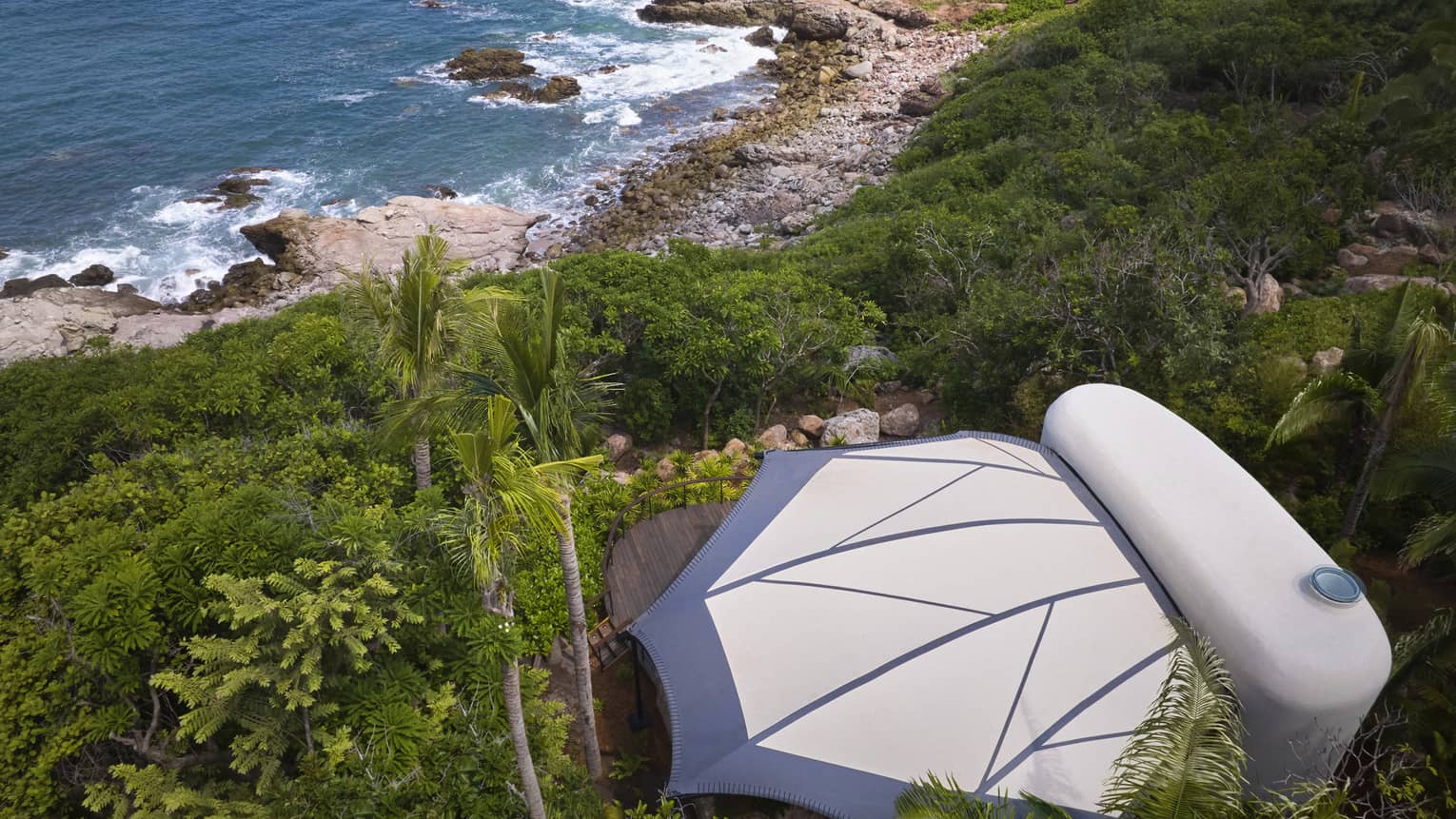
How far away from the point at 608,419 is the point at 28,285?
3350cm

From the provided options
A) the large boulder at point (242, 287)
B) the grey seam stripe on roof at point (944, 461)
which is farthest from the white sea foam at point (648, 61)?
the grey seam stripe on roof at point (944, 461)

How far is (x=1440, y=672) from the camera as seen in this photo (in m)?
8.81

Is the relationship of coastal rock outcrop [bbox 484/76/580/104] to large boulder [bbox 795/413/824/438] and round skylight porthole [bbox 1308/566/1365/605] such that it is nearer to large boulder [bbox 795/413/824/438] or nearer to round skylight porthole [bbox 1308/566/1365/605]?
large boulder [bbox 795/413/824/438]

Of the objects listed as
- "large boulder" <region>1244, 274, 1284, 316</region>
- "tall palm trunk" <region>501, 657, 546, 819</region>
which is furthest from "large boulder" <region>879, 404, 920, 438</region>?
"tall palm trunk" <region>501, 657, 546, 819</region>

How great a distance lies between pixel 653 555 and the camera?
1257 cm

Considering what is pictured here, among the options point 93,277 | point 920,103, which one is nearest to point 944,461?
point 93,277

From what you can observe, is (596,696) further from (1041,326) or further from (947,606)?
(1041,326)

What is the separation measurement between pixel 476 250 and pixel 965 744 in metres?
30.5

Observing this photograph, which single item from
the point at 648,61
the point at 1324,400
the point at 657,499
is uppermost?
the point at 648,61

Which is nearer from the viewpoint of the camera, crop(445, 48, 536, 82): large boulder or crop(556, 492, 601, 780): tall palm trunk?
crop(556, 492, 601, 780): tall palm trunk

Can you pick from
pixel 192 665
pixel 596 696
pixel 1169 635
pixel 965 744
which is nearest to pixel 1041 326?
pixel 1169 635

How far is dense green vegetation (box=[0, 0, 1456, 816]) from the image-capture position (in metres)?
8.35

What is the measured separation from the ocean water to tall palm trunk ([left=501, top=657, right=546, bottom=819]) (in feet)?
104

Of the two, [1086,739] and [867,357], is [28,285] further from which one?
[1086,739]
